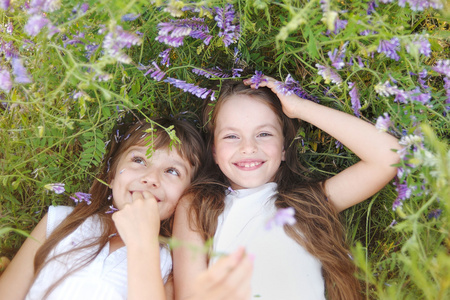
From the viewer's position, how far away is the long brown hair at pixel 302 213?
7.23ft

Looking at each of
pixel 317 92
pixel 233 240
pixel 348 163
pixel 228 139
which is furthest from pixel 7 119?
pixel 348 163

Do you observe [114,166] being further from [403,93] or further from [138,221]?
[403,93]

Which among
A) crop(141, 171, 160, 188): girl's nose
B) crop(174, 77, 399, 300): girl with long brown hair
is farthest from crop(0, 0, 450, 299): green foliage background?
crop(141, 171, 160, 188): girl's nose

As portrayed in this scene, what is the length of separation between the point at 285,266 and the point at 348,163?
747mm

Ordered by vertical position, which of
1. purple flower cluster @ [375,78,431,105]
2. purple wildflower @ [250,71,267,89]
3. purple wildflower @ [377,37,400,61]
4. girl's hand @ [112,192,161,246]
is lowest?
girl's hand @ [112,192,161,246]

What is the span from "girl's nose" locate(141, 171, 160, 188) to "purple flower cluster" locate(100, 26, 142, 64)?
2.65 ft

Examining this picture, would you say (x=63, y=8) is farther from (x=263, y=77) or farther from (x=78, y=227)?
(x=78, y=227)

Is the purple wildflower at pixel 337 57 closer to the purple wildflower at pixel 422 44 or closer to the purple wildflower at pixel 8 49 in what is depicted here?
the purple wildflower at pixel 422 44

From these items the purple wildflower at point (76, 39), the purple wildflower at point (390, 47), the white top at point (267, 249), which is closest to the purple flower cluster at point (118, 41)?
the purple wildflower at point (76, 39)

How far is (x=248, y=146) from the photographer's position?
7.04 ft

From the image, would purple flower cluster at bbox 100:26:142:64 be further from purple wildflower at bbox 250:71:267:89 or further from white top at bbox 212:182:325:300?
white top at bbox 212:182:325:300

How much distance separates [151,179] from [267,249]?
687 millimetres

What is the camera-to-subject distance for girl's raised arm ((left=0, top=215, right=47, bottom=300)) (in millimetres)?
2129

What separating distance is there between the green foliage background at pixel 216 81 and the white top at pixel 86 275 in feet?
0.99
